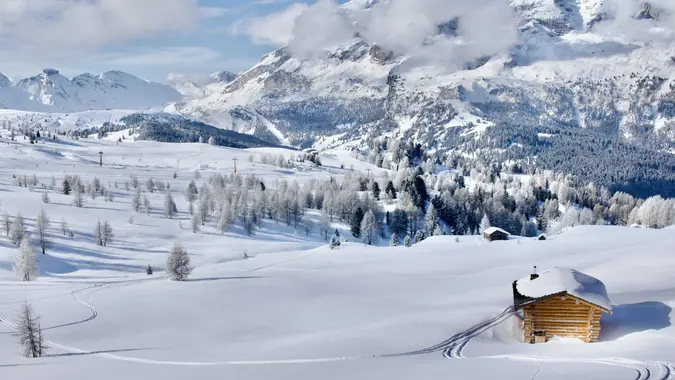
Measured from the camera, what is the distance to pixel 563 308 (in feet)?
121

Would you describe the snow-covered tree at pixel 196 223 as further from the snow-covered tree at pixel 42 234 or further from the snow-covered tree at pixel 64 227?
the snow-covered tree at pixel 42 234

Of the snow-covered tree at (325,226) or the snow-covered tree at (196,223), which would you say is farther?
the snow-covered tree at (325,226)

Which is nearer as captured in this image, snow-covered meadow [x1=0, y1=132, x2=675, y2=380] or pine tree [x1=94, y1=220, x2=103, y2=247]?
snow-covered meadow [x1=0, y1=132, x2=675, y2=380]

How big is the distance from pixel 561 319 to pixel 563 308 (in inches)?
28.6

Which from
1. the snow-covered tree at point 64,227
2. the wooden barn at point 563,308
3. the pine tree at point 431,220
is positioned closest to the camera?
the wooden barn at point 563,308

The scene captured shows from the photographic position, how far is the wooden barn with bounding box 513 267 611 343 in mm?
35969

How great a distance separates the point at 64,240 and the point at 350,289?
281 feet

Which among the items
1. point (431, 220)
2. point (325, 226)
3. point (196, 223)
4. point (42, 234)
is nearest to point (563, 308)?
point (42, 234)

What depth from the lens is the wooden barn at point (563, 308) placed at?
1416 inches

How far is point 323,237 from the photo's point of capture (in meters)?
158

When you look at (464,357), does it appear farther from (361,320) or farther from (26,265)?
(26,265)

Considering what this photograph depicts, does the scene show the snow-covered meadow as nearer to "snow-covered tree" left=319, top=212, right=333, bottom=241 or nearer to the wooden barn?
the wooden barn

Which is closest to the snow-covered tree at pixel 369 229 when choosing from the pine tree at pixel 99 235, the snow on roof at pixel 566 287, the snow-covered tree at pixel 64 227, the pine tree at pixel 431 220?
the pine tree at pixel 431 220

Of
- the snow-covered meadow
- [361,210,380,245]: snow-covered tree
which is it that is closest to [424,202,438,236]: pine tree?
[361,210,380,245]: snow-covered tree
